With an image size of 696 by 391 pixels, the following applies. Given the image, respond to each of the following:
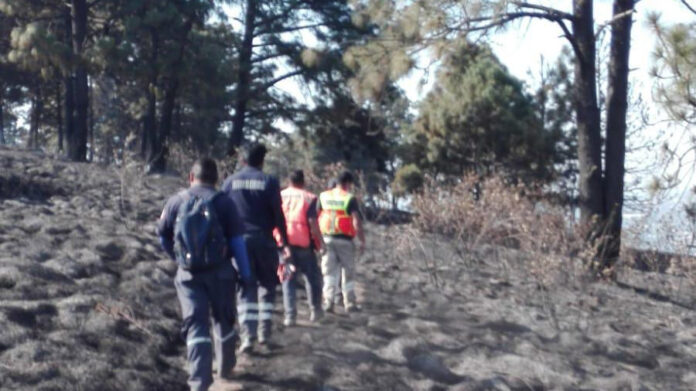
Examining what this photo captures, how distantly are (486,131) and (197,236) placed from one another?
78.0 ft

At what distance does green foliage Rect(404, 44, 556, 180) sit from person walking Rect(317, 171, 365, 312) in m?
19.1

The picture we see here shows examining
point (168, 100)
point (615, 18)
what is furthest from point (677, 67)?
point (168, 100)

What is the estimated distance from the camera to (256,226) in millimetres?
8047

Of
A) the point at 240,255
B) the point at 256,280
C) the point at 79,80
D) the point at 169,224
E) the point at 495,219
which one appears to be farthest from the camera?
the point at 79,80

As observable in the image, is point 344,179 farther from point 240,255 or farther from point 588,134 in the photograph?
point 588,134

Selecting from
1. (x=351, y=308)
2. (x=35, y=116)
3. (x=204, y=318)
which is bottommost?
(x=351, y=308)

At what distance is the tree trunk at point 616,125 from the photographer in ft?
45.9

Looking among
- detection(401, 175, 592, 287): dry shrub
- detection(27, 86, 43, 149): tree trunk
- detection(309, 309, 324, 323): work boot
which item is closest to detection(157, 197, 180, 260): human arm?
detection(309, 309, 324, 323): work boot

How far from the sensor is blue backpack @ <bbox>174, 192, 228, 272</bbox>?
671cm

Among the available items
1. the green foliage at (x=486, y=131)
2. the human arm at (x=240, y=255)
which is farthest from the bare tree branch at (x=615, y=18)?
the green foliage at (x=486, y=131)

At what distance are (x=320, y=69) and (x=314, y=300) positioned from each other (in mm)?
17755

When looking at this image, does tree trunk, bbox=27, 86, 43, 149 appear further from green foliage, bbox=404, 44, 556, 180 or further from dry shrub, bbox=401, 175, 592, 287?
dry shrub, bbox=401, 175, 592, 287

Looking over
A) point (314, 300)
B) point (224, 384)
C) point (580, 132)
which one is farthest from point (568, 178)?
point (224, 384)

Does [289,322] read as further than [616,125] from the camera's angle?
No
